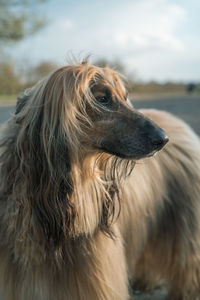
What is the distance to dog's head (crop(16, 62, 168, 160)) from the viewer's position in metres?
1.93

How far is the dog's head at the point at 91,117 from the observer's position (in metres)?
1.93

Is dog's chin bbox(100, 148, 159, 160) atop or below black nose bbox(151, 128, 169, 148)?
below

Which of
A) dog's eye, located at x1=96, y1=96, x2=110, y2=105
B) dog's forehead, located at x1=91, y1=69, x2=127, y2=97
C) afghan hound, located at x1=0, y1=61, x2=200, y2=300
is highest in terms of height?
dog's forehead, located at x1=91, y1=69, x2=127, y2=97

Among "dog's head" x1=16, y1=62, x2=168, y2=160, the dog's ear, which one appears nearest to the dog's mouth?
"dog's head" x1=16, y1=62, x2=168, y2=160

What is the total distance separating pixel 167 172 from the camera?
2762mm

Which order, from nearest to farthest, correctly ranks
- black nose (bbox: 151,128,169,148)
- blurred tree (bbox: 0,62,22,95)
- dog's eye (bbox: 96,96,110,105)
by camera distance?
black nose (bbox: 151,128,169,148)
dog's eye (bbox: 96,96,110,105)
blurred tree (bbox: 0,62,22,95)

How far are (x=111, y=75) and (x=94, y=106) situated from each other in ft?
0.92

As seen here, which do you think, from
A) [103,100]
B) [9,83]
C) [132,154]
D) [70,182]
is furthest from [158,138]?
[9,83]

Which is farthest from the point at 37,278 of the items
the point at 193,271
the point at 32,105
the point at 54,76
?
the point at 193,271

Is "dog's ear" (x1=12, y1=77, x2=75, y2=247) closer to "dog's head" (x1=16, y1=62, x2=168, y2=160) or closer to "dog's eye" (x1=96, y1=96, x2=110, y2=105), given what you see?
"dog's head" (x1=16, y1=62, x2=168, y2=160)

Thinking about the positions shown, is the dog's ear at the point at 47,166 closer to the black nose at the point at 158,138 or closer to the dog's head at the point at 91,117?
the dog's head at the point at 91,117

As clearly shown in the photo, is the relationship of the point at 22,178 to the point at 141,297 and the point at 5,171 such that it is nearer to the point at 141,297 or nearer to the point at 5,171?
the point at 5,171

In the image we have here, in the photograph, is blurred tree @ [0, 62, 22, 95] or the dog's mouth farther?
blurred tree @ [0, 62, 22, 95]

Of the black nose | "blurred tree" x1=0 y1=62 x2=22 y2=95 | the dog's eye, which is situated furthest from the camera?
"blurred tree" x1=0 y1=62 x2=22 y2=95
